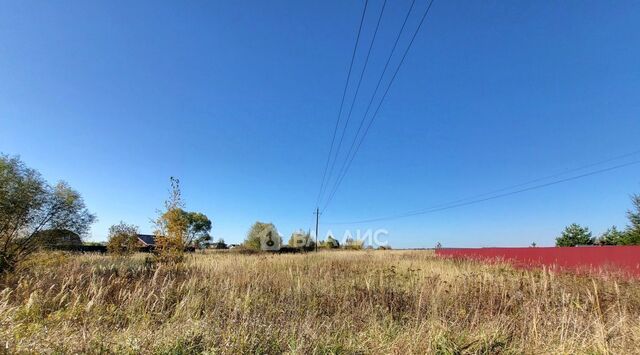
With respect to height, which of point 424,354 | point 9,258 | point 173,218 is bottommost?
point 424,354

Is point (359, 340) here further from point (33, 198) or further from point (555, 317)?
point (33, 198)

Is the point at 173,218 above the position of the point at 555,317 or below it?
above

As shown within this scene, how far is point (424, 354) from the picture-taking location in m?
3.37

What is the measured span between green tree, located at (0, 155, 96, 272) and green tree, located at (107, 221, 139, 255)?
11.4 meters

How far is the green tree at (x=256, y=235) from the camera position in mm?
53656

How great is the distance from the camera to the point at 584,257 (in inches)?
584

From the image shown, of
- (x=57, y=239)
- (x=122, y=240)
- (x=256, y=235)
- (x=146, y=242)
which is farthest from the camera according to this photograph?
(x=146, y=242)

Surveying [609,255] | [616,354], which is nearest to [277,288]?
[616,354]

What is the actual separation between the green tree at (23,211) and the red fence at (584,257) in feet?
62.3

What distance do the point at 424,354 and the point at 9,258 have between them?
13354 mm

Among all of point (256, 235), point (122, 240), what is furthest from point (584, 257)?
point (256, 235)

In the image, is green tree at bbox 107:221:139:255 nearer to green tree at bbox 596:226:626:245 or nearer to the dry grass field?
the dry grass field

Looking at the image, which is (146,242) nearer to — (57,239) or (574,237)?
(57,239)

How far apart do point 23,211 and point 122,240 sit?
650 inches
